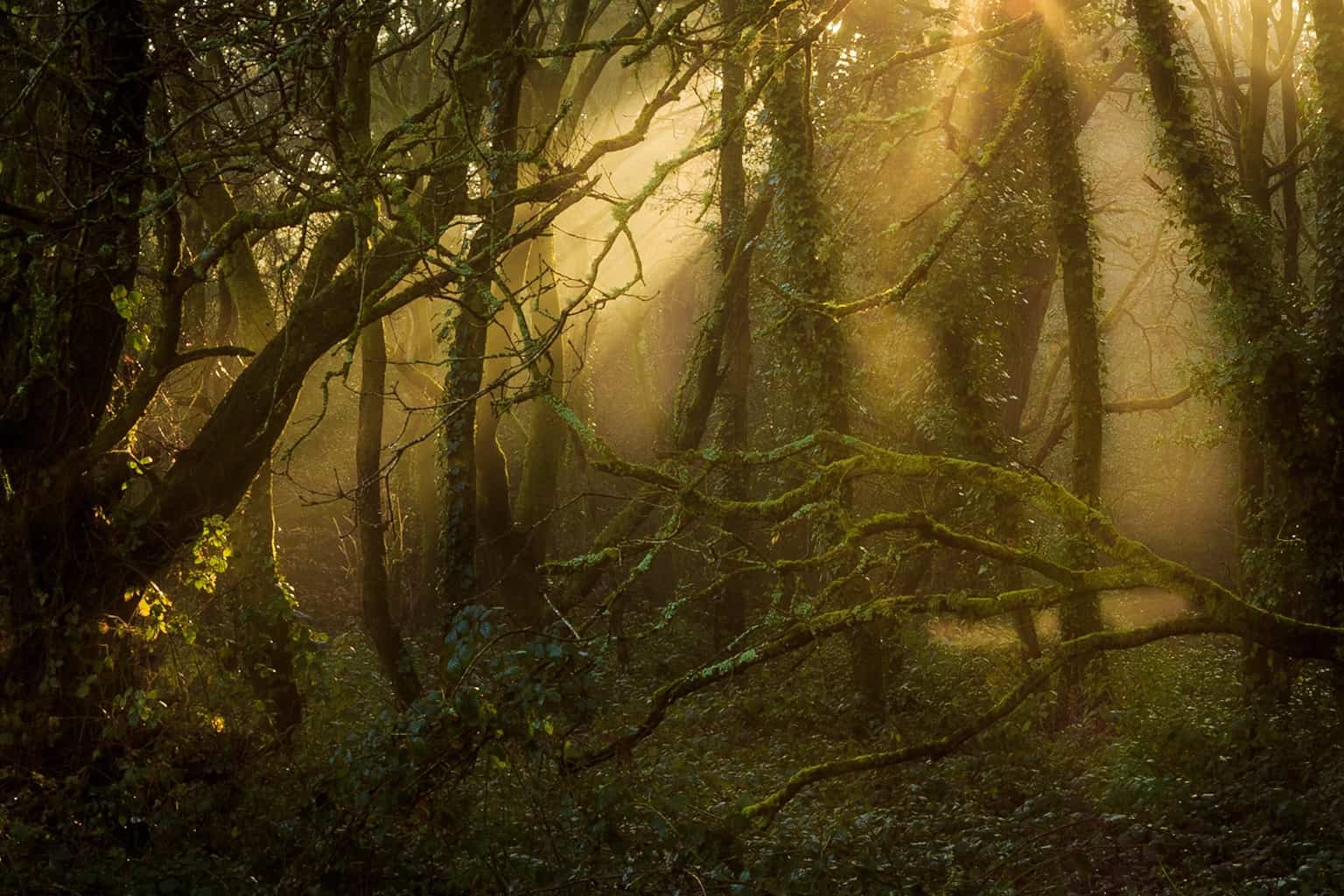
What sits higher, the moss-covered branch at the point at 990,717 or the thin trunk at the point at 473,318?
the thin trunk at the point at 473,318

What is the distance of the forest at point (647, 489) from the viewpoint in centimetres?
633

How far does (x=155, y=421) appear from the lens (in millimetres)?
11008

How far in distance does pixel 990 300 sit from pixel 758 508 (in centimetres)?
1143

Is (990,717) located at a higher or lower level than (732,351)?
lower

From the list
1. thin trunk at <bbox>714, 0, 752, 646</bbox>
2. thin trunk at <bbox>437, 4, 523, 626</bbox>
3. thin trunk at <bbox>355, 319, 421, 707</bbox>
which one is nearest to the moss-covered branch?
thin trunk at <bbox>437, 4, 523, 626</bbox>

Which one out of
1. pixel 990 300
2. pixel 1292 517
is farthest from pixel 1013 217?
pixel 1292 517

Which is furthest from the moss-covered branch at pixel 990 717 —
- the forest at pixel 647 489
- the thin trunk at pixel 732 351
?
the thin trunk at pixel 732 351

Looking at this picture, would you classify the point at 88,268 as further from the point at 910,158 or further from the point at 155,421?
the point at 910,158

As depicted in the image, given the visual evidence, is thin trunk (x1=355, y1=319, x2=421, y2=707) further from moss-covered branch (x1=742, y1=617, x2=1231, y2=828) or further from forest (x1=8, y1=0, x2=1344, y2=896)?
moss-covered branch (x1=742, y1=617, x2=1231, y2=828)

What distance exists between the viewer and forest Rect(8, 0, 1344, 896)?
633 cm

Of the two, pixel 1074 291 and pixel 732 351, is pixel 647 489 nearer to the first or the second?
pixel 1074 291

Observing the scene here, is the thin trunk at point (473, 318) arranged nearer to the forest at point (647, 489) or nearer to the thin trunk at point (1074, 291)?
the forest at point (647, 489)

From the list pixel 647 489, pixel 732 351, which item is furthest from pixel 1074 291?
pixel 647 489

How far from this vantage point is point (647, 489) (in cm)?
621
